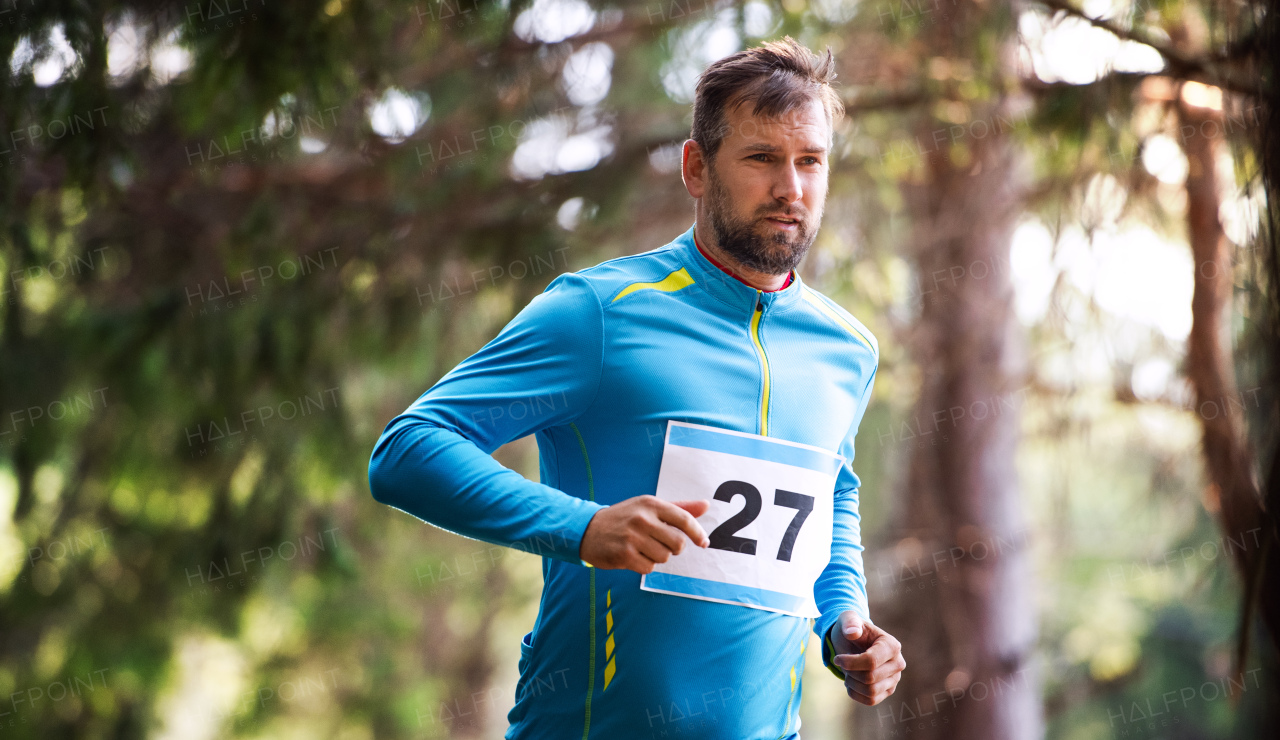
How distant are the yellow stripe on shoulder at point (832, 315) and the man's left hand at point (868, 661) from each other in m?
0.64

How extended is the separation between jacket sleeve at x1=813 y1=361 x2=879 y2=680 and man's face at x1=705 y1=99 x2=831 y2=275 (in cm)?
44

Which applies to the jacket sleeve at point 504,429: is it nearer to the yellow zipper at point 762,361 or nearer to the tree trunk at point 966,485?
the yellow zipper at point 762,361

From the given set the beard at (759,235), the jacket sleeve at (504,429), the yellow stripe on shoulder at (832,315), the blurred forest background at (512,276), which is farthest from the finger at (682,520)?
the blurred forest background at (512,276)

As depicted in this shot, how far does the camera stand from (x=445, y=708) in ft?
43.6

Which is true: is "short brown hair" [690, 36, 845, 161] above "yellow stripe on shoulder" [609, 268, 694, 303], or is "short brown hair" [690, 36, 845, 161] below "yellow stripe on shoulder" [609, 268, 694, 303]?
above

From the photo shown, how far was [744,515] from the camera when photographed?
1.99 metres

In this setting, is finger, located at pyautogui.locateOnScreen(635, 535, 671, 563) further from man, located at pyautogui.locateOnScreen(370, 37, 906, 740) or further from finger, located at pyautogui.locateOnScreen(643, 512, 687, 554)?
man, located at pyautogui.locateOnScreen(370, 37, 906, 740)

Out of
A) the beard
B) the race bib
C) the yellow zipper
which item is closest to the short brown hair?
the beard

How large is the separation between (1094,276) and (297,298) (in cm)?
387

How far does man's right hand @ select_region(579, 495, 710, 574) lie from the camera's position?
1603mm

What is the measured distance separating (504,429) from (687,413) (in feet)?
1.18

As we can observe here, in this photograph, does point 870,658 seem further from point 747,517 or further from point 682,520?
point 682,520

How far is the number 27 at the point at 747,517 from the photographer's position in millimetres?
1968

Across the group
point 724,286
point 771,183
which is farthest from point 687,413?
point 771,183
